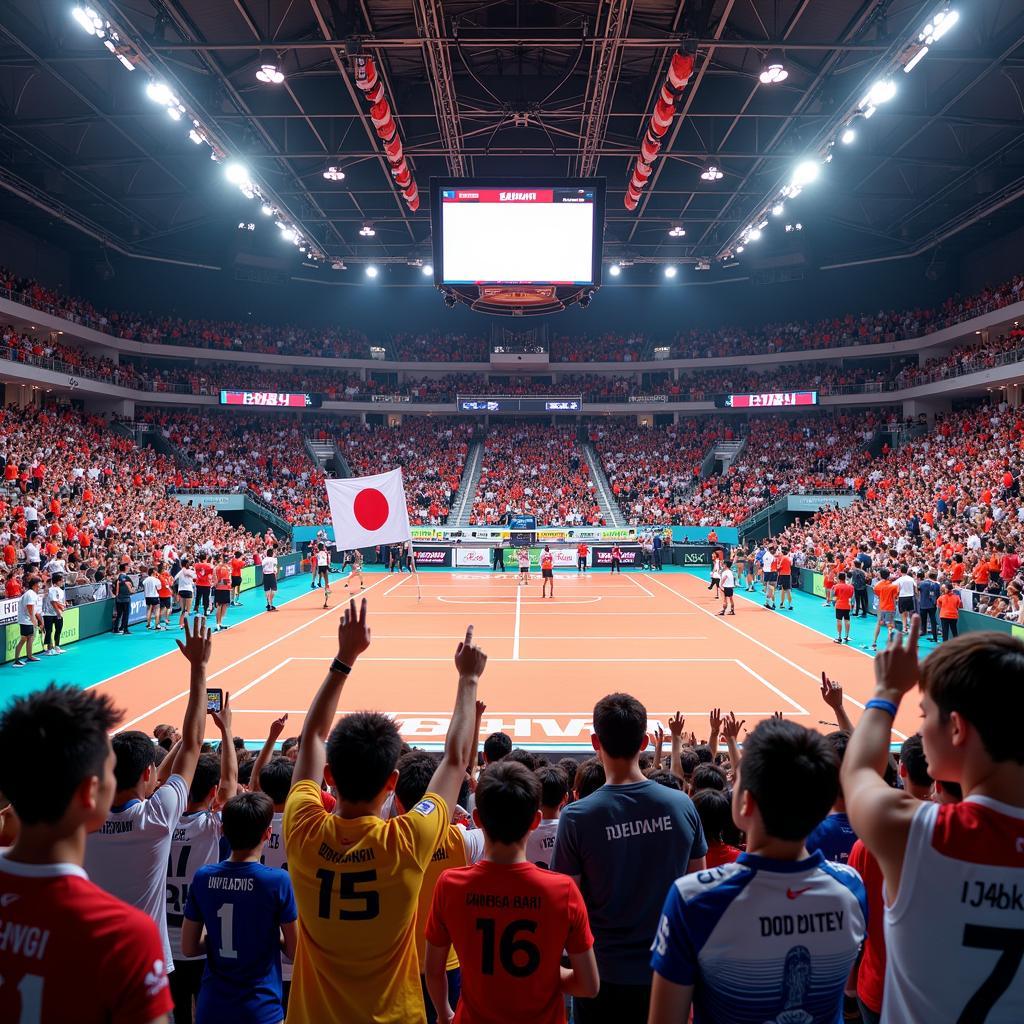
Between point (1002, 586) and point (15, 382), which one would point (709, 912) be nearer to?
point (1002, 586)

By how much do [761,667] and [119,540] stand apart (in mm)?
23022

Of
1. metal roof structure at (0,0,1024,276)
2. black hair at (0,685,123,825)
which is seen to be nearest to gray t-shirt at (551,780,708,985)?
black hair at (0,685,123,825)

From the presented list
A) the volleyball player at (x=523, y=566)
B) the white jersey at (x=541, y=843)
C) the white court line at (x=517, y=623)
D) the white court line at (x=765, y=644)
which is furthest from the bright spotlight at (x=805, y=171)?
the white jersey at (x=541, y=843)

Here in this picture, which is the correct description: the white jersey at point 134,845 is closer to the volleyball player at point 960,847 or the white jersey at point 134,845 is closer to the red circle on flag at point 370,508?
the volleyball player at point 960,847

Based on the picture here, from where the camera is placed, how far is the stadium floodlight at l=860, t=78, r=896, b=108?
1944 cm

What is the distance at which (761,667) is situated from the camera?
18.2m

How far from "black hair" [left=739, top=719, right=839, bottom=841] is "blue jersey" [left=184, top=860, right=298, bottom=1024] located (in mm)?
→ 2365

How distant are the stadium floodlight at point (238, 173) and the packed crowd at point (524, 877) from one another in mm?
24870

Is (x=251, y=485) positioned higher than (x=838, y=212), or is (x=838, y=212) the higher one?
(x=838, y=212)

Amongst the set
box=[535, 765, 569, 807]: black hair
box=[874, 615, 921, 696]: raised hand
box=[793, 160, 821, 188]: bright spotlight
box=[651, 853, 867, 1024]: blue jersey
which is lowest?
box=[535, 765, 569, 807]: black hair

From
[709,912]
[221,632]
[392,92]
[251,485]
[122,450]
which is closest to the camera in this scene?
[709,912]

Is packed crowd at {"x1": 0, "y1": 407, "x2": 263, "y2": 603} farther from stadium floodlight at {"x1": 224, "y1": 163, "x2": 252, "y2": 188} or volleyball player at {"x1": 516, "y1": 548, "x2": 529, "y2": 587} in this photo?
stadium floodlight at {"x1": 224, "y1": 163, "x2": 252, "y2": 188}

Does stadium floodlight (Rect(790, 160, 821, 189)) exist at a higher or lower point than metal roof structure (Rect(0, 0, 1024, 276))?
lower

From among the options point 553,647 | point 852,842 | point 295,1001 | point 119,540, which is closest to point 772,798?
point 295,1001
